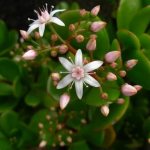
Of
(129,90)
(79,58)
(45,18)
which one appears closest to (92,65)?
(79,58)

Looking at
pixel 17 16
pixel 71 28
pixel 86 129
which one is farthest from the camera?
pixel 17 16

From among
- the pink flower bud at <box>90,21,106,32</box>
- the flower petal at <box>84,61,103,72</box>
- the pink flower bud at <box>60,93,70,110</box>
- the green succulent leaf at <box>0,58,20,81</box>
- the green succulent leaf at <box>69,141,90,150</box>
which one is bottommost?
the green succulent leaf at <box>69,141,90,150</box>

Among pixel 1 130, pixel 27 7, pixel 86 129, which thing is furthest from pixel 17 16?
pixel 86 129

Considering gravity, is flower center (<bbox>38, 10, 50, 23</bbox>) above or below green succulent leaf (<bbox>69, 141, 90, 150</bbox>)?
above

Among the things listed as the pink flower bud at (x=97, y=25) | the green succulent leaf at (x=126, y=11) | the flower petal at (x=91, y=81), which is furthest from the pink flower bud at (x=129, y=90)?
the green succulent leaf at (x=126, y=11)

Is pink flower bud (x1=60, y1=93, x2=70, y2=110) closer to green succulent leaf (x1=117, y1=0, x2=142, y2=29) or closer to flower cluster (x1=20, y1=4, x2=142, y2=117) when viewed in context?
flower cluster (x1=20, y1=4, x2=142, y2=117)

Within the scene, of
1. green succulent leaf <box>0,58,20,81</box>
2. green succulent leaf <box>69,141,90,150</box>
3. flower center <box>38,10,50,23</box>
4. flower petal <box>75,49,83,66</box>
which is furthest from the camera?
green succulent leaf <box>0,58,20,81</box>

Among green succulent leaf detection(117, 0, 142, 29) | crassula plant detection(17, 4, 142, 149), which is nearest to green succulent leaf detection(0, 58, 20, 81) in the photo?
crassula plant detection(17, 4, 142, 149)

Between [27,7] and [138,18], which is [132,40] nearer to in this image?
[138,18]
